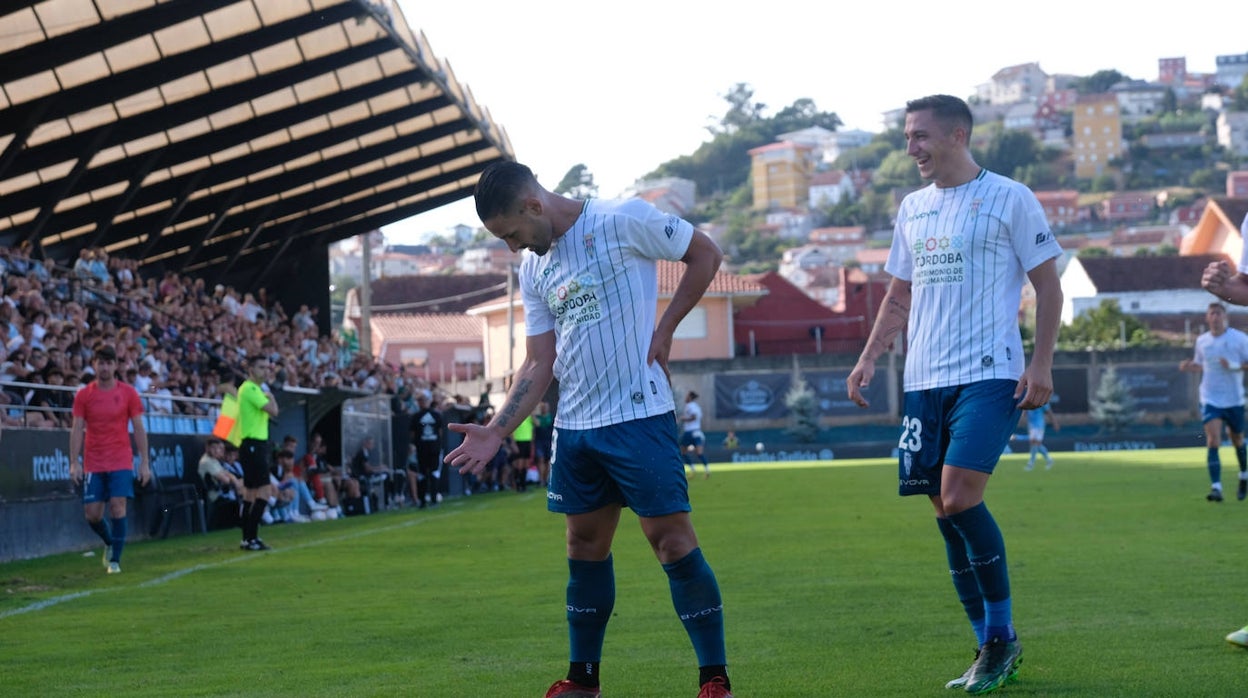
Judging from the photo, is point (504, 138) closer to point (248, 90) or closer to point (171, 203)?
point (171, 203)

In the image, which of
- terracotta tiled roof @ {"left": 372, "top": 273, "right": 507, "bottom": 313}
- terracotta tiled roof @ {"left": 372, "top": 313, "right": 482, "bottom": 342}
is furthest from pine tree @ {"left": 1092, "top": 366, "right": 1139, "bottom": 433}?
terracotta tiled roof @ {"left": 372, "top": 273, "right": 507, "bottom": 313}

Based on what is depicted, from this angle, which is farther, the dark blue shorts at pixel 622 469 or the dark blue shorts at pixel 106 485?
the dark blue shorts at pixel 106 485

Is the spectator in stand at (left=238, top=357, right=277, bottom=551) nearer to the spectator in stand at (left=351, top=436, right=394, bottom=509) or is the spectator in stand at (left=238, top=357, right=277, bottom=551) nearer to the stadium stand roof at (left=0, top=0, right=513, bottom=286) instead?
the stadium stand roof at (left=0, top=0, right=513, bottom=286)

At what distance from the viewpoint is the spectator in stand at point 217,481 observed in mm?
21828

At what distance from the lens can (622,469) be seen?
19.1 ft

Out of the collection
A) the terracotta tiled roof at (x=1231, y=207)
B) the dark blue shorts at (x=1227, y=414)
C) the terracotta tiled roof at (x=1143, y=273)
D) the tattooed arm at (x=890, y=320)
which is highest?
the terracotta tiled roof at (x=1231, y=207)

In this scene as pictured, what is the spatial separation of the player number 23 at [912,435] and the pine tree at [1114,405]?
62541 millimetres

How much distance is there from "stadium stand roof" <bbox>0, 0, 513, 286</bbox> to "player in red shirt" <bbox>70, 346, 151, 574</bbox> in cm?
915

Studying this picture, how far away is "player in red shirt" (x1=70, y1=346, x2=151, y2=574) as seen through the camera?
14258mm

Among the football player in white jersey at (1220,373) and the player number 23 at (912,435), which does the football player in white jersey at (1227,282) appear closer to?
the player number 23 at (912,435)

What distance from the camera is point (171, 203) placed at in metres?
38.3

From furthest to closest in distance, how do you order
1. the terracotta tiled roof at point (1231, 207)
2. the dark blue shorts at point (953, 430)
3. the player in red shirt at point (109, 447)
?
the terracotta tiled roof at point (1231, 207) < the player in red shirt at point (109, 447) < the dark blue shorts at point (953, 430)

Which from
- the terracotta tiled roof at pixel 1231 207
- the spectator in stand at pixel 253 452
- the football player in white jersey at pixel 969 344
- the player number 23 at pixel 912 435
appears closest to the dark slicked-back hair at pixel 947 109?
the football player in white jersey at pixel 969 344

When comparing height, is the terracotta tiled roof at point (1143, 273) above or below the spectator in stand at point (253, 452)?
above
